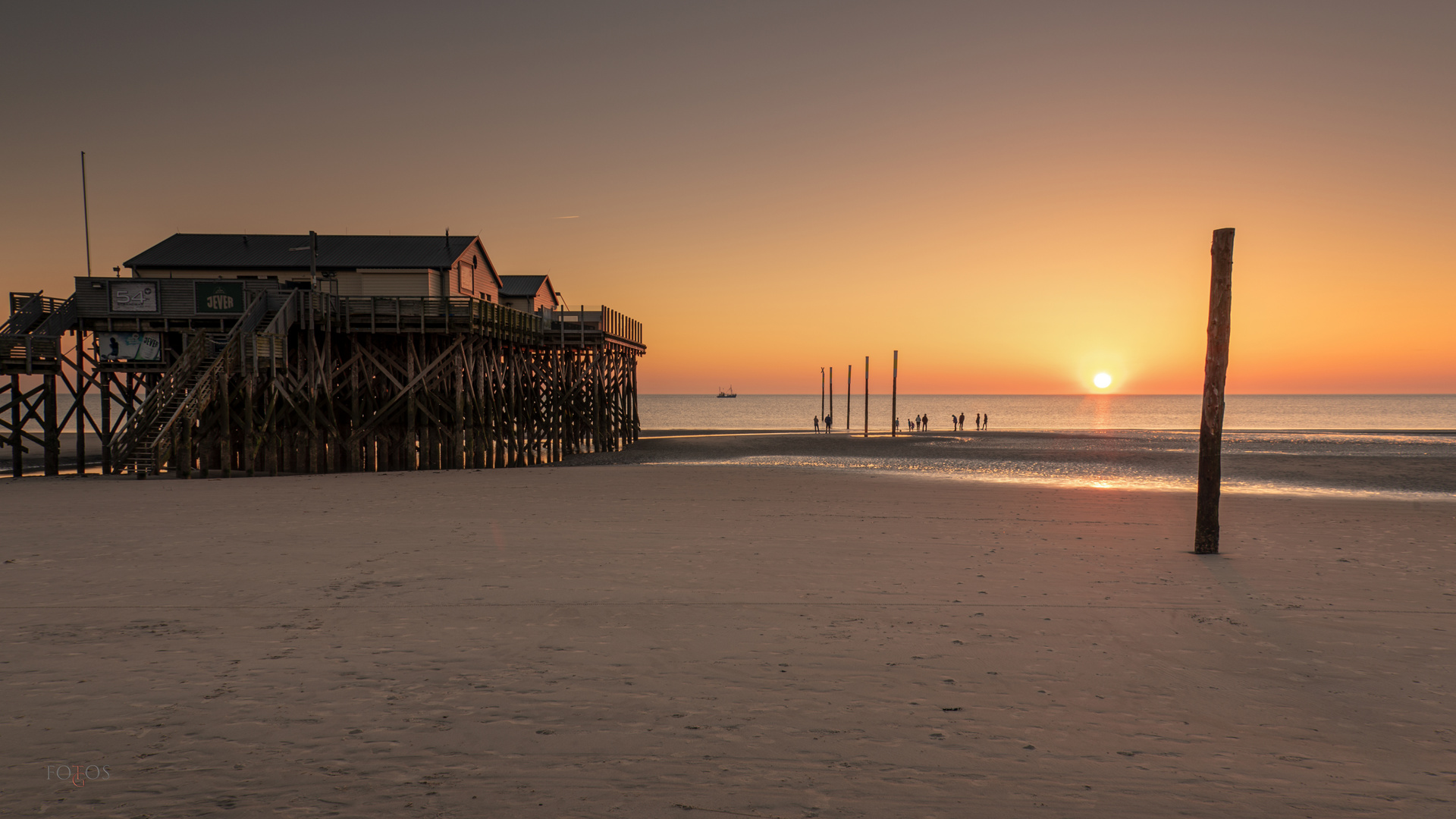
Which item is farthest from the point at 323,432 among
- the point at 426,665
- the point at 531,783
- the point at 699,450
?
the point at 531,783

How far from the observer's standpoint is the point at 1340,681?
6230 millimetres

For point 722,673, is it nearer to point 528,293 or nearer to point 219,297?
point 219,297

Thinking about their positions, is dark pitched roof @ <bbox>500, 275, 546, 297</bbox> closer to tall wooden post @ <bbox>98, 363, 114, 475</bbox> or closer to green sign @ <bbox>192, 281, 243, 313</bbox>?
green sign @ <bbox>192, 281, 243, 313</bbox>

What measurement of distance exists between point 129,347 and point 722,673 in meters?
28.1

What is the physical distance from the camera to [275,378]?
78.4 feet

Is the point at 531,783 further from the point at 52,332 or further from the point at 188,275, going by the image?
the point at 188,275

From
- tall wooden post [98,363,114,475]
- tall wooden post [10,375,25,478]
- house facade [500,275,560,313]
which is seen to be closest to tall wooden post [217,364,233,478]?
tall wooden post [98,363,114,475]

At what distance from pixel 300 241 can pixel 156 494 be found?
54.2 feet

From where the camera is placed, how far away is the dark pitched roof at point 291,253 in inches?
1134

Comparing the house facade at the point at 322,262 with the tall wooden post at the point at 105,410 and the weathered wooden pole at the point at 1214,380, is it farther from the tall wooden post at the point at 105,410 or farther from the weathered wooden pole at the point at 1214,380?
the weathered wooden pole at the point at 1214,380

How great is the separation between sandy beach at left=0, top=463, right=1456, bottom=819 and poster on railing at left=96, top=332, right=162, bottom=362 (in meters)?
15.4

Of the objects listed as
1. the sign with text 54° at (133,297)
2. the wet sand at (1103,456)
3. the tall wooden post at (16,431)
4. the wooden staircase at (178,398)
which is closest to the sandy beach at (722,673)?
the wooden staircase at (178,398)

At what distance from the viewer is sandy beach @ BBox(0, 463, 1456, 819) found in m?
4.41

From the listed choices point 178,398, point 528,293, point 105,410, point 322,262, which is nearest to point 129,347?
point 105,410
